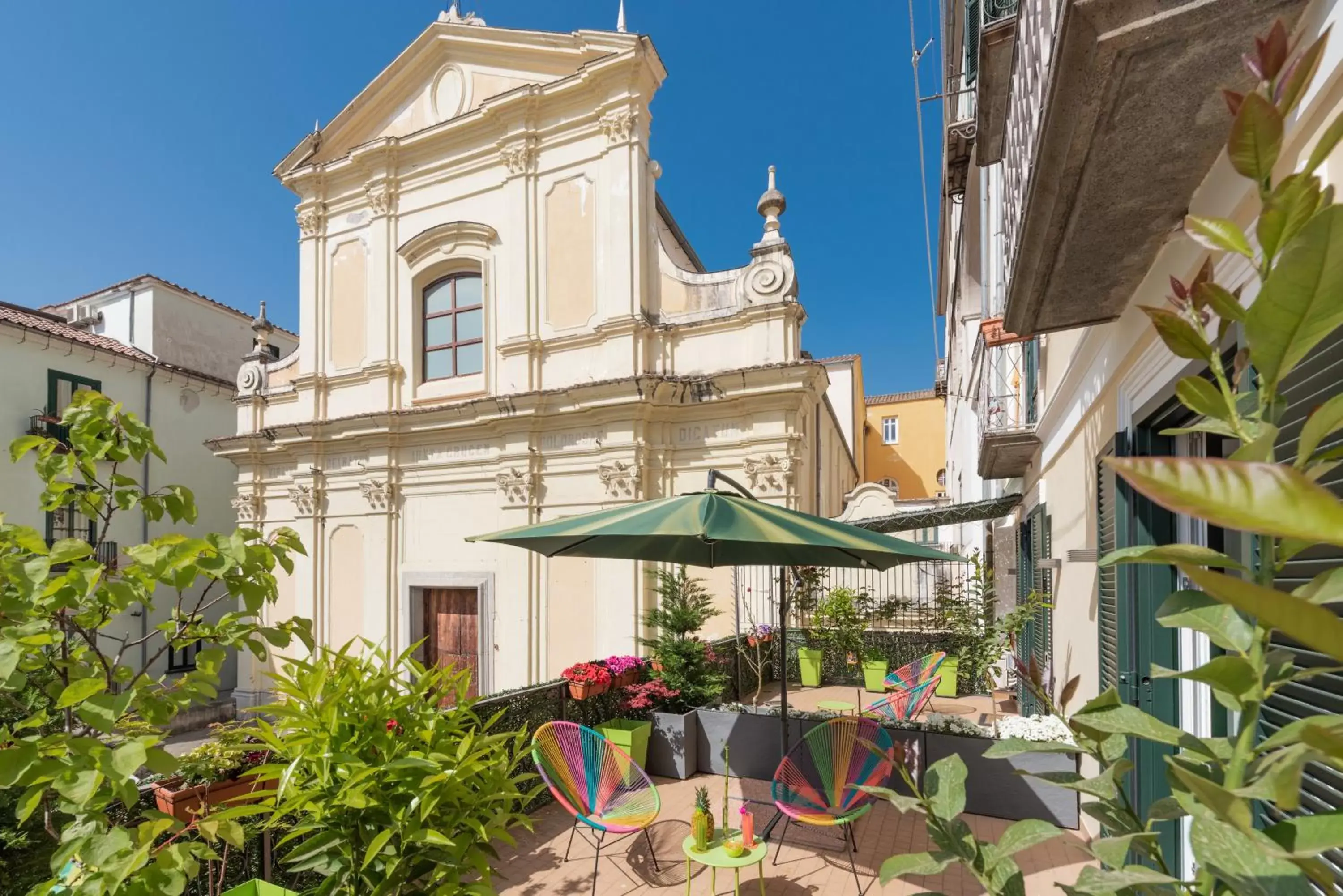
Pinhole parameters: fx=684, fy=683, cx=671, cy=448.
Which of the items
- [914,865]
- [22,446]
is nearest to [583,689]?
[22,446]

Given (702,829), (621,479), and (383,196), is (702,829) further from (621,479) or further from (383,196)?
(383,196)

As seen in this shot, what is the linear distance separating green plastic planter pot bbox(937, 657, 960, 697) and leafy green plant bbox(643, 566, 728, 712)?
3.13 metres

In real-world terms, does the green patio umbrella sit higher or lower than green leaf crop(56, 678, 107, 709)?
higher

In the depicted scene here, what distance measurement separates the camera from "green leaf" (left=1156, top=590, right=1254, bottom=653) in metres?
0.77

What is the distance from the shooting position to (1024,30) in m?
2.37

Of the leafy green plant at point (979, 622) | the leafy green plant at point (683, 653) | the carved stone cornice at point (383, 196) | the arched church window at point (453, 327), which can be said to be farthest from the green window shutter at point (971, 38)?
the carved stone cornice at point (383, 196)

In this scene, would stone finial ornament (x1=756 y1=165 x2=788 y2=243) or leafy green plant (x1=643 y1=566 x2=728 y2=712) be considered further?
stone finial ornament (x1=756 y1=165 x2=788 y2=243)

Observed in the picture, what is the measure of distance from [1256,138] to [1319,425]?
1.08 ft

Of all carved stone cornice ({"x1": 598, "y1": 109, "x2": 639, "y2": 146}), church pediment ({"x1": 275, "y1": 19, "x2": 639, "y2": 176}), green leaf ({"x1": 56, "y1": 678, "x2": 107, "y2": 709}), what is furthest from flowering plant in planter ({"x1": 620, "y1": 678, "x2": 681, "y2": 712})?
church pediment ({"x1": 275, "y1": 19, "x2": 639, "y2": 176})

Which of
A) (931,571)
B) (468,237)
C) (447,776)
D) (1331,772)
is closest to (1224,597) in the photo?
(1331,772)

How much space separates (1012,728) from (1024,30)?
4.89 metres

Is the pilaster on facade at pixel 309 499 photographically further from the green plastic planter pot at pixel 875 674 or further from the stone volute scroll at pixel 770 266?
the green plastic planter pot at pixel 875 674

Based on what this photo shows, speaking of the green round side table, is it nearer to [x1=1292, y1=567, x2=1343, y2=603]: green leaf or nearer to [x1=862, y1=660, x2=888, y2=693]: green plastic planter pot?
[x1=1292, y1=567, x2=1343, y2=603]: green leaf

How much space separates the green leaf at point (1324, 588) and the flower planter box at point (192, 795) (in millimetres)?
3913
